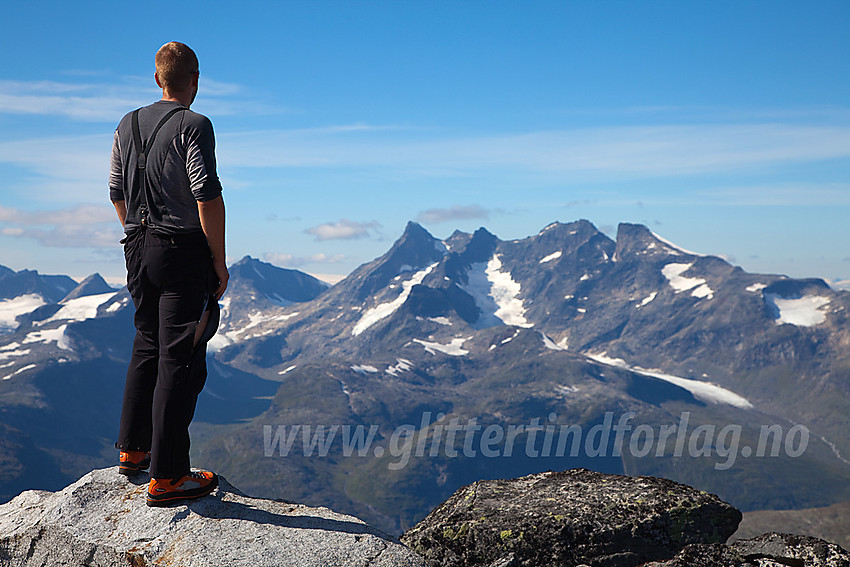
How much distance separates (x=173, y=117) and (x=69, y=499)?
260 inches

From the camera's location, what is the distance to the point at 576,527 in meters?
10.5

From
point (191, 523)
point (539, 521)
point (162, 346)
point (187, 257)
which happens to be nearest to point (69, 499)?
point (191, 523)

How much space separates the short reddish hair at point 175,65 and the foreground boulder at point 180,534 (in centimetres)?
677

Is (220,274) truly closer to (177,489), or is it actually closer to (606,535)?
(177,489)

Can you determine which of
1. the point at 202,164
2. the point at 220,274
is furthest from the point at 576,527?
the point at 202,164

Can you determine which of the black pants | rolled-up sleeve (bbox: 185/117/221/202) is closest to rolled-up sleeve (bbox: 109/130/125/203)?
the black pants

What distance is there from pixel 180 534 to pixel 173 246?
4.34 metres

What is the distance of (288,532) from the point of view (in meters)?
9.68

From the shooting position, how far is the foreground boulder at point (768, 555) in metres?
9.78

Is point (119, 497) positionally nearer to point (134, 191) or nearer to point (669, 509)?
point (134, 191)

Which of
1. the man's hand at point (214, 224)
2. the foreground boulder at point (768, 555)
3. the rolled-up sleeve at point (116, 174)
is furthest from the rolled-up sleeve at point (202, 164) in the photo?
the foreground boulder at point (768, 555)

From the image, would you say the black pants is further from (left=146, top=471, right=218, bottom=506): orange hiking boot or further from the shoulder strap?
the shoulder strap

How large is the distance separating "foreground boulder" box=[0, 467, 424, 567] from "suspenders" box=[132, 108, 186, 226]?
4.73 meters

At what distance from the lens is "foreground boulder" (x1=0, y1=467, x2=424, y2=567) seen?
30.0 ft
